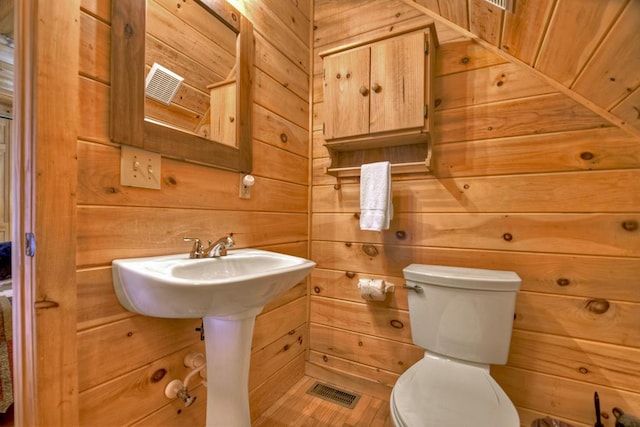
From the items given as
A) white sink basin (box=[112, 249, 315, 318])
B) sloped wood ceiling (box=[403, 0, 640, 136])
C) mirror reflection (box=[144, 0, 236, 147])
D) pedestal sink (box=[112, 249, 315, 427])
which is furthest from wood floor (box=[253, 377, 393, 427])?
sloped wood ceiling (box=[403, 0, 640, 136])

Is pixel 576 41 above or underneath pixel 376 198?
above

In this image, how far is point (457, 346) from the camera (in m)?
1.13

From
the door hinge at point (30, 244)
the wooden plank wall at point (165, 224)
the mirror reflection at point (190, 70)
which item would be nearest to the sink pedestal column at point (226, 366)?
the wooden plank wall at point (165, 224)

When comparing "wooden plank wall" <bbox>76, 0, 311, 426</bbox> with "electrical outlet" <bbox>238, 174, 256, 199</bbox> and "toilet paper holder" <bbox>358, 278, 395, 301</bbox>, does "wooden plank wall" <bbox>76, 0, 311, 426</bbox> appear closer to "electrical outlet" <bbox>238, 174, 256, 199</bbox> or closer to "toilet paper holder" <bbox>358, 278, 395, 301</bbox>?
"electrical outlet" <bbox>238, 174, 256, 199</bbox>

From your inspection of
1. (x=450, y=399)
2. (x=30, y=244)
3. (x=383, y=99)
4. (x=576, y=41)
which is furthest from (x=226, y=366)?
(x=576, y=41)

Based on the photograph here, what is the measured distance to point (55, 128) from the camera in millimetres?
688

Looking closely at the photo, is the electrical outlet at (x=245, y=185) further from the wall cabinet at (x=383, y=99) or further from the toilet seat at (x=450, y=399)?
the toilet seat at (x=450, y=399)

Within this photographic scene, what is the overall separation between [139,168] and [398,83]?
3.78 feet

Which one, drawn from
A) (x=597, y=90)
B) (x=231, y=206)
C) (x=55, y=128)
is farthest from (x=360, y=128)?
(x=55, y=128)

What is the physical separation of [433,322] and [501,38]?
1.27m

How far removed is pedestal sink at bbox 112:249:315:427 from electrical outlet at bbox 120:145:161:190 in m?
0.24

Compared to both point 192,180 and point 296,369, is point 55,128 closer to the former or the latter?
point 192,180

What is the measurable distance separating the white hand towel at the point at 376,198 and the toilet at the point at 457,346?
270 mm

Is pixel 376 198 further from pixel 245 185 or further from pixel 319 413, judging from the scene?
pixel 319 413
